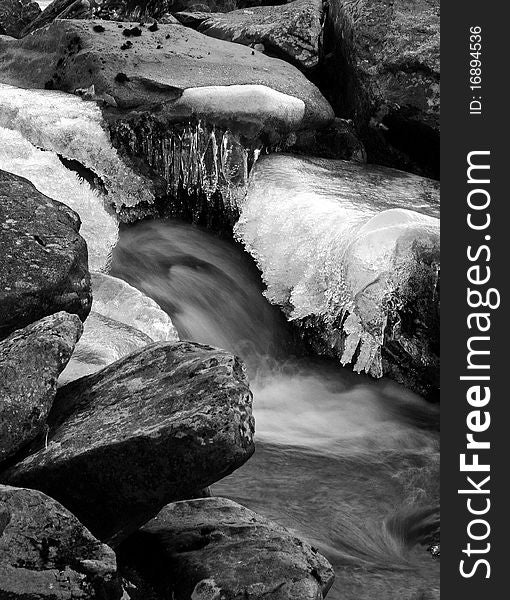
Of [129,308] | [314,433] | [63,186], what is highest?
[63,186]

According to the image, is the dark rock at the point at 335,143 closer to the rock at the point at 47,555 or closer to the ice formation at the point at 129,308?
the ice formation at the point at 129,308

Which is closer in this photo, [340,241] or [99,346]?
[99,346]

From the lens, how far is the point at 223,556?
4453 millimetres

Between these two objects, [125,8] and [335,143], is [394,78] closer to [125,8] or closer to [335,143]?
[335,143]

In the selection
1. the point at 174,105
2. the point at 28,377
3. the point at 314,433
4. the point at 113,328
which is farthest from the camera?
the point at 174,105

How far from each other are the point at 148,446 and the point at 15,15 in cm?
1396

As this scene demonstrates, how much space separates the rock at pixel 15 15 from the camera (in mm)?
16250

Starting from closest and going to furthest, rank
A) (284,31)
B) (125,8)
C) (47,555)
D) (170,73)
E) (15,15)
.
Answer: (47,555) < (170,73) < (284,31) < (125,8) < (15,15)

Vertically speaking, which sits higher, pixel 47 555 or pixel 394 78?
pixel 394 78

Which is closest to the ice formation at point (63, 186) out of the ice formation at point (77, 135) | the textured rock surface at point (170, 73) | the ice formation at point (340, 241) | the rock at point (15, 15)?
the ice formation at point (77, 135)

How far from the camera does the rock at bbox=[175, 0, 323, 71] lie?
42.0 feet

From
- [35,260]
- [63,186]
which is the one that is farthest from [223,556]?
[63,186]

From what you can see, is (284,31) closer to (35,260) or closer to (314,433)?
(314,433)

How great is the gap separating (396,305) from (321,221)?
131 centimetres
